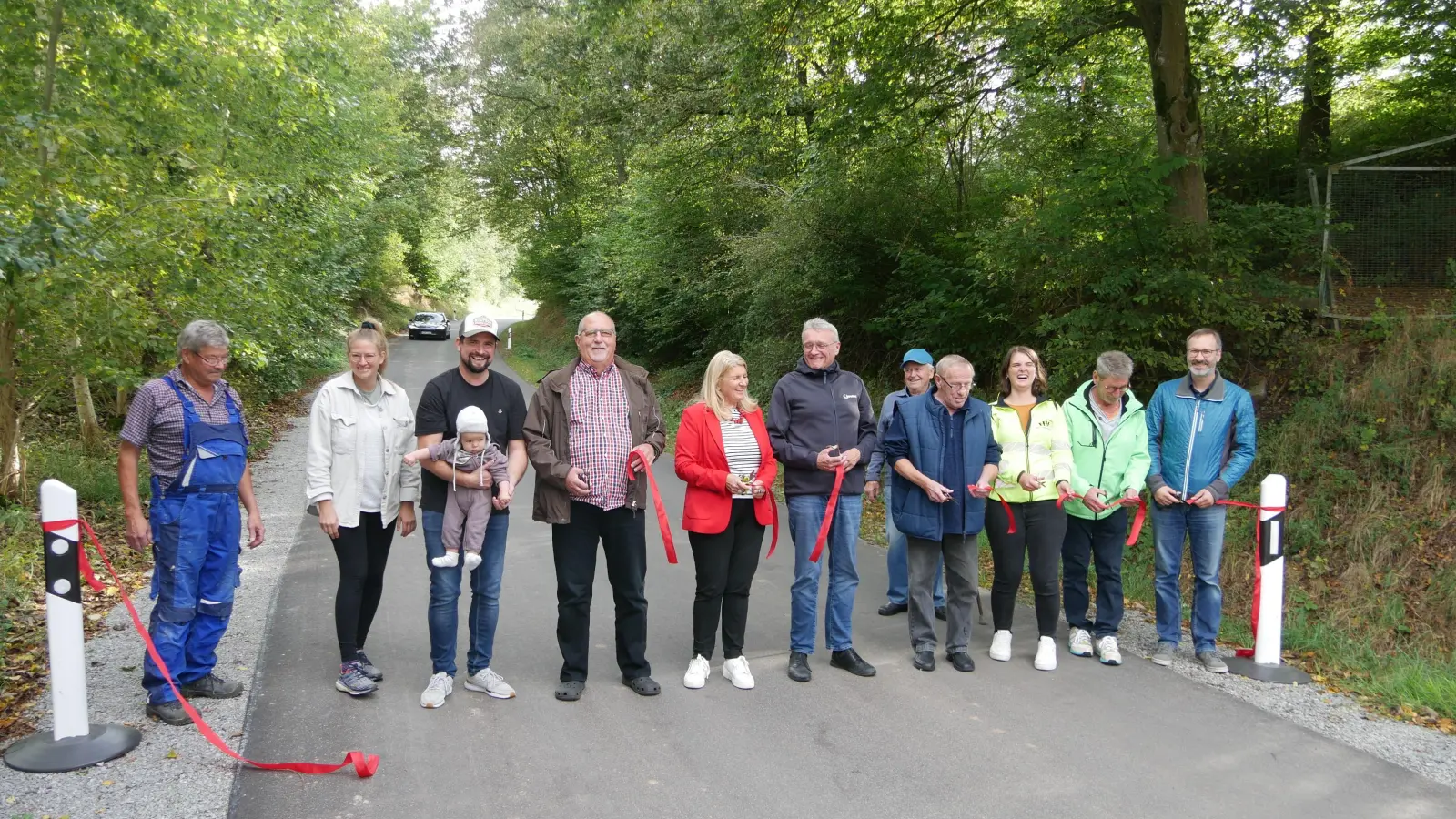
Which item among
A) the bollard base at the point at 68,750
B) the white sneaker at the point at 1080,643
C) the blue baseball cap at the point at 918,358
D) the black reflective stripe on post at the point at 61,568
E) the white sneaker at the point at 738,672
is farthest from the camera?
the blue baseball cap at the point at 918,358

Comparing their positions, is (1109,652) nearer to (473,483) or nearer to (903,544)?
(903,544)

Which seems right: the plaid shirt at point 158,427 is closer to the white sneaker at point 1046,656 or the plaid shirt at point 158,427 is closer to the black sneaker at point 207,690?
the black sneaker at point 207,690

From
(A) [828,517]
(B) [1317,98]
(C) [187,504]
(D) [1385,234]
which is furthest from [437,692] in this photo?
(B) [1317,98]

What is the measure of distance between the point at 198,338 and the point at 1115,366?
4930mm

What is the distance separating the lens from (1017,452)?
5.67m

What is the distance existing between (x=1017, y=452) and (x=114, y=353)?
8.35 meters

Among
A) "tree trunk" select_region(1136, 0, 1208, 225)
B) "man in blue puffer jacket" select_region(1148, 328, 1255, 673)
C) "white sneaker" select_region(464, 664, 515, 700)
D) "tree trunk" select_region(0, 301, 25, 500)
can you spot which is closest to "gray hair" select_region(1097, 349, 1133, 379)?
"man in blue puffer jacket" select_region(1148, 328, 1255, 673)

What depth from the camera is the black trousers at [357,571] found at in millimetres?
5062

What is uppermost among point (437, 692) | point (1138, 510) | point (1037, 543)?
point (1138, 510)

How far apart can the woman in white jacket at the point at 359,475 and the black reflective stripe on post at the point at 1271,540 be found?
471 cm

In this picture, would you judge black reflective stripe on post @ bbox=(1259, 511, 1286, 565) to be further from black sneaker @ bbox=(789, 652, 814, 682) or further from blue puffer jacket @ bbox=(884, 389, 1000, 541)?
black sneaker @ bbox=(789, 652, 814, 682)

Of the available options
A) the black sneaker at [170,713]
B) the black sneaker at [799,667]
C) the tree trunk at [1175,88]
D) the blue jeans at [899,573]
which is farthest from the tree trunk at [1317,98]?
the black sneaker at [170,713]

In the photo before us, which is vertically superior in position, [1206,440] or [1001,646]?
[1206,440]

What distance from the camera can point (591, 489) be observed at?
5086 millimetres
